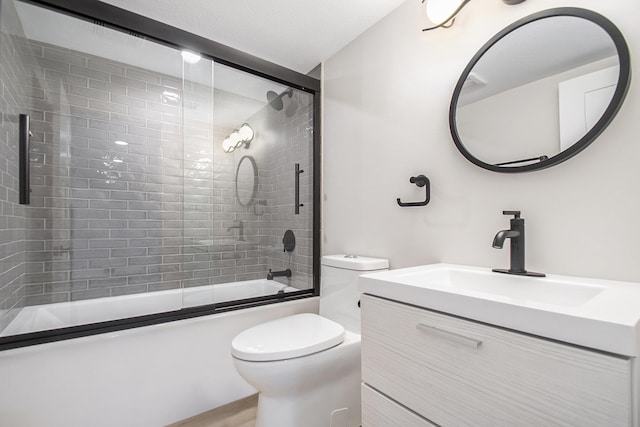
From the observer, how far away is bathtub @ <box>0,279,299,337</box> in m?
1.53

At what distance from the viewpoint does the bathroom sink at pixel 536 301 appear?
551mm

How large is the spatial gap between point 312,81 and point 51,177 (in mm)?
1798

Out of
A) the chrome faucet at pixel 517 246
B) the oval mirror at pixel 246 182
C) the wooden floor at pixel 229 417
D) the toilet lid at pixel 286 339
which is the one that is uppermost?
the oval mirror at pixel 246 182

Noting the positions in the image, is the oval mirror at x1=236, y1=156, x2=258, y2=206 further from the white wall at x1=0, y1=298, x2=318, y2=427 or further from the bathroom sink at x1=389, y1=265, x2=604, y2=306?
the bathroom sink at x1=389, y1=265, x2=604, y2=306

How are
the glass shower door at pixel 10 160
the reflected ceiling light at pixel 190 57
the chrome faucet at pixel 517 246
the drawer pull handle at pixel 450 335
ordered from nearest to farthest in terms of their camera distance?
1. the drawer pull handle at pixel 450 335
2. the chrome faucet at pixel 517 246
3. the glass shower door at pixel 10 160
4. the reflected ceiling light at pixel 190 57

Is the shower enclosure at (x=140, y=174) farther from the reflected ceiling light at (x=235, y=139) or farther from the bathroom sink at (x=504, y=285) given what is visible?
the bathroom sink at (x=504, y=285)

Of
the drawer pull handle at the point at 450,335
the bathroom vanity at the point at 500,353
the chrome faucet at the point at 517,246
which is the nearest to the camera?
the bathroom vanity at the point at 500,353

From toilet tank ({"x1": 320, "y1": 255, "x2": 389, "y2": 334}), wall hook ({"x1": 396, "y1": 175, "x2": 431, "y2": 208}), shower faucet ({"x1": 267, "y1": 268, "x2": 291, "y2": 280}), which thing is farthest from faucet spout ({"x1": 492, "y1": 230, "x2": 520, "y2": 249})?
shower faucet ({"x1": 267, "y1": 268, "x2": 291, "y2": 280})

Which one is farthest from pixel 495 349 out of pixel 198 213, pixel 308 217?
pixel 198 213

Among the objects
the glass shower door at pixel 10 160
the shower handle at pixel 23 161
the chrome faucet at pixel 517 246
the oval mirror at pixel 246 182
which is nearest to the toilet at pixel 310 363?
the chrome faucet at pixel 517 246

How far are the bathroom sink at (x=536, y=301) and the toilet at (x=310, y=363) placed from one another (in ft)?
1.62

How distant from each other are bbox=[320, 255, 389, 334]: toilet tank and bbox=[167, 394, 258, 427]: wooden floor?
2.16 ft

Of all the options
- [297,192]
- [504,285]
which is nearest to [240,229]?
[297,192]

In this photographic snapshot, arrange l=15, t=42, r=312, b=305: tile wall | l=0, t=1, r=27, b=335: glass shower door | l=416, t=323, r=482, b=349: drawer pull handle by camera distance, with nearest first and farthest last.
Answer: l=416, t=323, r=482, b=349: drawer pull handle
l=0, t=1, r=27, b=335: glass shower door
l=15, t=42, r=312, b=305: tile wall
